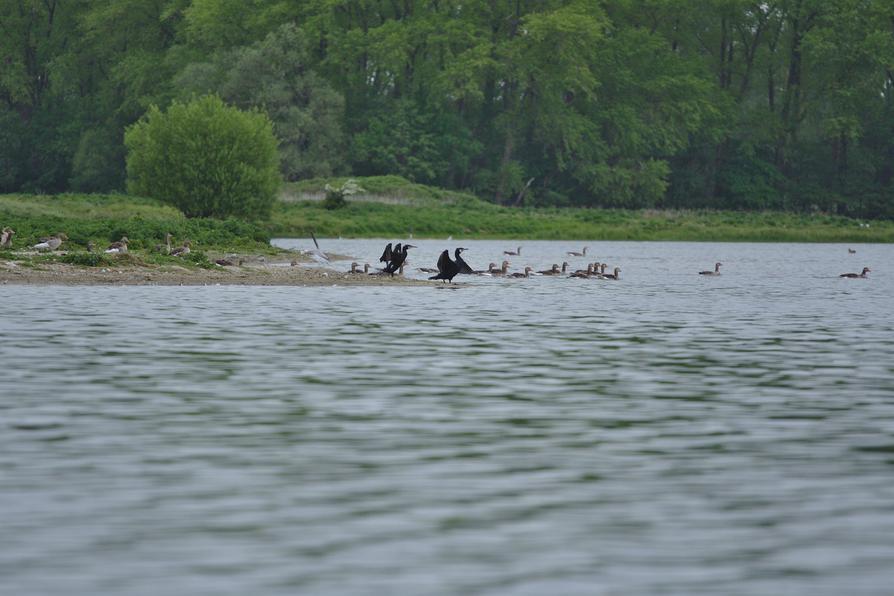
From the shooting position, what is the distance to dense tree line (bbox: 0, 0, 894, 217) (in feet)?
329

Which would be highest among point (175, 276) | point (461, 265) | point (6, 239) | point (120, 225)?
point (120, 225)

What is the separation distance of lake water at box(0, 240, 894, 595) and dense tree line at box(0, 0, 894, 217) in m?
73.3

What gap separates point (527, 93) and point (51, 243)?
67.1 meters

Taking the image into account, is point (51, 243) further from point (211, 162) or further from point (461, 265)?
point (211, 162)

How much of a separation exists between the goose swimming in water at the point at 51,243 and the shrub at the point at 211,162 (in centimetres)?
2354

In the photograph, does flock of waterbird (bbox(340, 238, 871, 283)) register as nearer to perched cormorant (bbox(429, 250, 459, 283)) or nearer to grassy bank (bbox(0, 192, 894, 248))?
perched cormorant (bbox(429, 250, 459, 283))

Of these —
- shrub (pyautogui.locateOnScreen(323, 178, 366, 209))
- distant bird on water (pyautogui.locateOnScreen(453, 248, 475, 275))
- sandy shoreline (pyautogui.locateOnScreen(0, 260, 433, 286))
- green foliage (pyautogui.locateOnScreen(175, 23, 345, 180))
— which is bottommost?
sandy shoreline (pyautogui.locateOnScreen(0, 260, 433, 286))

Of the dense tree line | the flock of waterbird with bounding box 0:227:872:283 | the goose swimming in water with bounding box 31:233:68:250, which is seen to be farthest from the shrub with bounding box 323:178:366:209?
the goose swimming in water with bounding box 31:233:68:250

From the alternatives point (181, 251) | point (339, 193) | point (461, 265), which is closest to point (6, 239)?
point (181, 251)

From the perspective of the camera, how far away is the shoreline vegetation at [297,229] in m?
39.8

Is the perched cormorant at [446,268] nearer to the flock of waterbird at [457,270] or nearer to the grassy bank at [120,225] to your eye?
the flock of waterbird at [457,270]

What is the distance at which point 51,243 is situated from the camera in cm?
4297

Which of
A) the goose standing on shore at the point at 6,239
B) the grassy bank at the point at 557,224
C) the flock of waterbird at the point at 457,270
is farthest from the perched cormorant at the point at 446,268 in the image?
the grassy bank at the point at 557,224

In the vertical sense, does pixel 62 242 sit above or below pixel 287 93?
below
